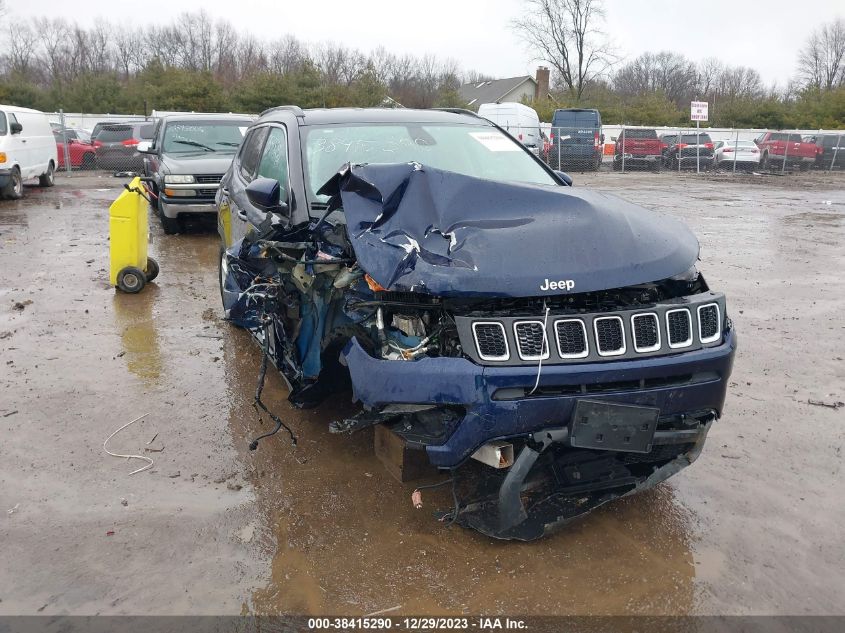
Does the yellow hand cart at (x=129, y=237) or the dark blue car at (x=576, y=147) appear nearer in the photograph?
the yellow hand cart at (x=129, y=237)

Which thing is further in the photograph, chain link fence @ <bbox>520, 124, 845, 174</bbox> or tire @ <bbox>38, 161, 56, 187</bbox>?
chain link fence @ <bbox>520, 124, 845, 174</bbox>

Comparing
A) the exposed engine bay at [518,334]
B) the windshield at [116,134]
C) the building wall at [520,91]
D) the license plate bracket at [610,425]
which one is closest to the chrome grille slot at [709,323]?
the exposed engine bay at [518,334]

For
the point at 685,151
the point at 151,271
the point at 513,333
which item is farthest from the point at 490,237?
the point at 685,151

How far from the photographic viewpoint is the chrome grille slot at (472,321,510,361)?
2896 mm

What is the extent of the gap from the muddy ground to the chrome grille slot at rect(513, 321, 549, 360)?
92 cm

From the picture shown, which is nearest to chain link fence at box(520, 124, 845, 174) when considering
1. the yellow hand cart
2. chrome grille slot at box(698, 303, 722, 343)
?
the yellow hand cart

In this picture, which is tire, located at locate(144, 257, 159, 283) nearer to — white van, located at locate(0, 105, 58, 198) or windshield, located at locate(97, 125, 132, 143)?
white van, located at locate(0, 105, 58, 198)

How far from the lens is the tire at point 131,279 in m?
7.48

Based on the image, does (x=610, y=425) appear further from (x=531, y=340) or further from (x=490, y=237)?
(x=490, y=237)

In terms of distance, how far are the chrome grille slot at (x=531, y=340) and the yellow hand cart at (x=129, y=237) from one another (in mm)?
5652

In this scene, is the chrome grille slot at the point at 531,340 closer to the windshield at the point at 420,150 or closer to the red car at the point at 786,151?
the windshield at the point at 420,150

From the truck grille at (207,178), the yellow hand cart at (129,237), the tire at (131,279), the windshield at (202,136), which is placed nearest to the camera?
the yellow hand cart at (129,237)

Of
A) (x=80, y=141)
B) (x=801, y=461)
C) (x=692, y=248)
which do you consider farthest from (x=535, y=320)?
(x=80, y=141)

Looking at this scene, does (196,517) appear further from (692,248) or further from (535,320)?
(692,248)
